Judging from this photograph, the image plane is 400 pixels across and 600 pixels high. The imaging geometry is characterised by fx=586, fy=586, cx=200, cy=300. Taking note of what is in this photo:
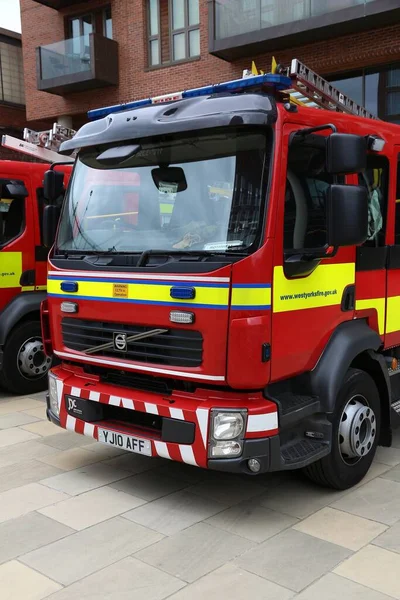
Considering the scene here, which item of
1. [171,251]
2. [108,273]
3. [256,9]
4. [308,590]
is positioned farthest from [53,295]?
[256,9]

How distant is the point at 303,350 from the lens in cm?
380

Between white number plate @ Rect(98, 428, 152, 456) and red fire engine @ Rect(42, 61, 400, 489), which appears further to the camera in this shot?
white number plate @ Rect(98, 428, 152, 456)

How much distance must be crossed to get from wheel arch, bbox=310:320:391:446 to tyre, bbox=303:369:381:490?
123mm

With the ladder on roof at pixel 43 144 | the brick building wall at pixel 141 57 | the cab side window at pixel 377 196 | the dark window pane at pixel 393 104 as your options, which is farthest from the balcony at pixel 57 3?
the cab side window at pixel 377 196

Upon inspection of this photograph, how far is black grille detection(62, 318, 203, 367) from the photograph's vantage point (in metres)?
3.62

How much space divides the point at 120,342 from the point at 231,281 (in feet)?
3.27

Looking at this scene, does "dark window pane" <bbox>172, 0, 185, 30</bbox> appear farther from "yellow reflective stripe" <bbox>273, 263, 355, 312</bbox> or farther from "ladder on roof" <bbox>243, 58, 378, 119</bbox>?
"yellow reflective stripe" <bbox>273, 263, 355, 312</bbox>

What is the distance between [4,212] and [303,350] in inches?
171

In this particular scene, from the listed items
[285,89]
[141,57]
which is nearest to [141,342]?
[285,89]

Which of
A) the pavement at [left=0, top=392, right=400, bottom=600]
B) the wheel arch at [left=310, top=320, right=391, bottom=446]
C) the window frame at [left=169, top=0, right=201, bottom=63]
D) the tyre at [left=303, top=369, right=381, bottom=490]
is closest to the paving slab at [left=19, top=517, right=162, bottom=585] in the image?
the pavement at [left=0, top=392, right=400, bottom=600]

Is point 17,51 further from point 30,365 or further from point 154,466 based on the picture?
point 154,466

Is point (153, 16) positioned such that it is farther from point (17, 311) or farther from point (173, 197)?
point (173, 197)

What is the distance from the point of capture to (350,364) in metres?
4.16

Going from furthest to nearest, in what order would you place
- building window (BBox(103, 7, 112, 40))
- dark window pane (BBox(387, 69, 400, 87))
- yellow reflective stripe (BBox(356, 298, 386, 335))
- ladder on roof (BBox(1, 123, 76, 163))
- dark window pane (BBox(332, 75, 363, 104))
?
building window (BBox(103, 7, 112, 40)), dark window pane (BBox(332, 75, 363, 104)), dark window pane (BBox(387, 69, 400, 87)), ladder on roof (BBox(1, 123, 76, 163)), yellow reflective stripe (BBox(356, 298, 386, 335))
